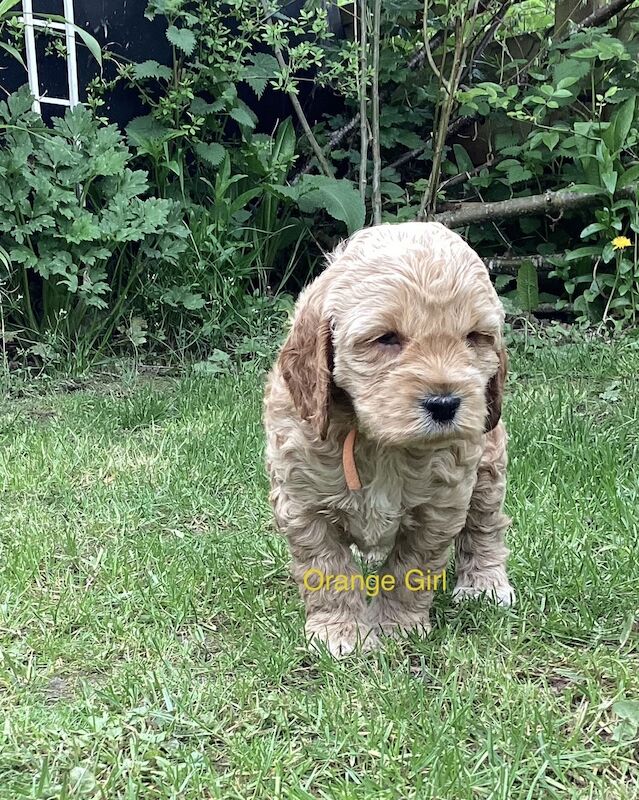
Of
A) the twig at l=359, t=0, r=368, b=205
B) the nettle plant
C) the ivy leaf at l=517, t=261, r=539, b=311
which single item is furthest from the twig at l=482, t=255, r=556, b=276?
the nettle plant

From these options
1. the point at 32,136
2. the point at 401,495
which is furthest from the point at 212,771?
the point at 32,136

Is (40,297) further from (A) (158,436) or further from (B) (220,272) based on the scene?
(A) (158,436)

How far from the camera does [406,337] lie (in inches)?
83.7

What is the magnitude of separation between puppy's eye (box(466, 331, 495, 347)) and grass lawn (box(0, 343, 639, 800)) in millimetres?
887

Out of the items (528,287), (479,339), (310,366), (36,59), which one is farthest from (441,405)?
(36,59)

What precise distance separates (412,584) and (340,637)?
0.27m

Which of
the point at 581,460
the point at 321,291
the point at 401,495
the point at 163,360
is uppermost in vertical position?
the point at 321,291

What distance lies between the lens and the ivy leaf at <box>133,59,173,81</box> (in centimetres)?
615

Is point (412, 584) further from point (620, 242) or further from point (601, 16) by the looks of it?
point (601, 16)

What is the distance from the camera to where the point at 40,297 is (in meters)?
6.16

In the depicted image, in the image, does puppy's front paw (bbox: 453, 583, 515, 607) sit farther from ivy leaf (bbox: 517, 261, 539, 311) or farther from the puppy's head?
ivy leaf (bbox: 517, 261, 539, 311)

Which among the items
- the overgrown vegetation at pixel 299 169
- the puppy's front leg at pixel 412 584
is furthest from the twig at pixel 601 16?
the puppy's front leg at pixel 412 584

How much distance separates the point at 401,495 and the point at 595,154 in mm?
4588

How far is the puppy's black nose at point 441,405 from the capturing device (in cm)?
204
